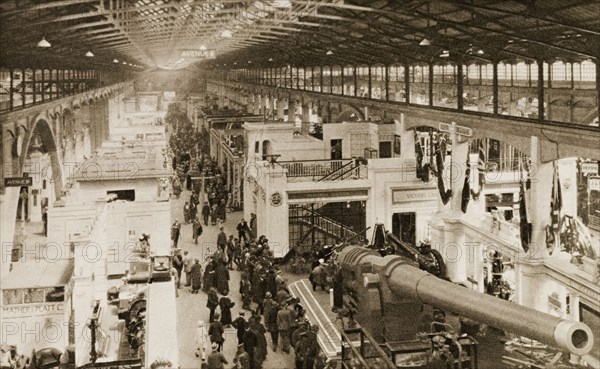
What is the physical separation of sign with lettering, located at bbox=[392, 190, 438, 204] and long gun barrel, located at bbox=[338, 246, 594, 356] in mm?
10415

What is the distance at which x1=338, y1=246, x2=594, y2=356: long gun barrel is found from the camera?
735 centimetres

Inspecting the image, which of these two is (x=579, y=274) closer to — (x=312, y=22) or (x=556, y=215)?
(x=556, y=215)

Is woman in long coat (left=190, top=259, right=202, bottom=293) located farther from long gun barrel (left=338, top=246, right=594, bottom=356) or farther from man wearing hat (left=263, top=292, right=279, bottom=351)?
long gun barrel (left=338, top=246, right=594, bottom=356)

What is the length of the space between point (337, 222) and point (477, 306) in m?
17.1

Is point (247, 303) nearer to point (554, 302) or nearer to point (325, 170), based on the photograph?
point (554, 302)

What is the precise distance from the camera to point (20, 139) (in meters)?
25.2

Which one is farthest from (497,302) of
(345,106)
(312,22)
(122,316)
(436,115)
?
(345,106)

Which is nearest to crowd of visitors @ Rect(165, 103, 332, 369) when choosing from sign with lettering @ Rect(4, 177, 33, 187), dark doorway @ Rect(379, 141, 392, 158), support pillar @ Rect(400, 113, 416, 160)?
sign with lettering @ Rect(4, 177, 33, 187)

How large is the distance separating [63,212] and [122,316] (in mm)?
5822

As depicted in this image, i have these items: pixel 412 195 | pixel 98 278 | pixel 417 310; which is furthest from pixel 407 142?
pixel 417 310

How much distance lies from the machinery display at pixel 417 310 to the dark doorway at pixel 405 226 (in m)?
10.8

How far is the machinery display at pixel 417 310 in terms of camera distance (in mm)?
8656

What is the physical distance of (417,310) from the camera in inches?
447

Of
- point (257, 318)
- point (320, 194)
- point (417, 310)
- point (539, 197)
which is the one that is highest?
point (539, 197)
